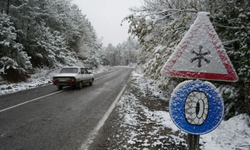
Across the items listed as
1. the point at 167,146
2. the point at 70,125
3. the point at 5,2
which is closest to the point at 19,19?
the point at 5,2

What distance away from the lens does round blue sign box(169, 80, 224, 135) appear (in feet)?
5.20

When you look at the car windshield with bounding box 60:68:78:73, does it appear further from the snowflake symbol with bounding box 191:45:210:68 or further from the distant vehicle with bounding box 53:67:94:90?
the snowflake symbol with bounding box 191:45:210:68

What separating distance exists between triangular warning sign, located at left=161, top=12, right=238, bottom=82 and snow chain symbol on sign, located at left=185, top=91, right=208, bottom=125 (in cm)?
20

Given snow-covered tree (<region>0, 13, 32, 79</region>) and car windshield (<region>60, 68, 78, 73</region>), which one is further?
snow-covered tree (<region>0, 13, 32, 79</region>)

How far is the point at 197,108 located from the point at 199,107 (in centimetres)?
2

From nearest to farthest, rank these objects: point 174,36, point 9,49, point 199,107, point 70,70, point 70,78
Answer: point 199,107 < point 174,36 < point 70,78 < point 70,70 < point 9,49

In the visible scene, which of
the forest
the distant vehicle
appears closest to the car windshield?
the distant vehicle

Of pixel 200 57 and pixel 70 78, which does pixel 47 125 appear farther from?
pixel 70 78

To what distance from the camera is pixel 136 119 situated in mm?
5199

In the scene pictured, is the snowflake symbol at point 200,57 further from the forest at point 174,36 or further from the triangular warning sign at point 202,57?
the forest at point 174,36

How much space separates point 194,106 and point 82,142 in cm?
288

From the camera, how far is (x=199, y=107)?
160cm

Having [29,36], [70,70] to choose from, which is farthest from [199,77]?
[29,36]

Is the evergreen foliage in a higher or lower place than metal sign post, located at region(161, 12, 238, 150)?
higher
